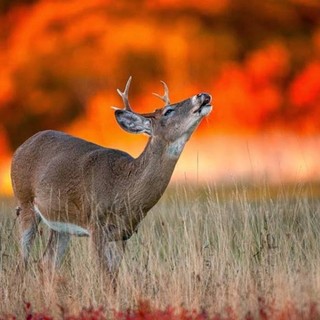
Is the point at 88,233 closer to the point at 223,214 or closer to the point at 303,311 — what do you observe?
the point at 223,214

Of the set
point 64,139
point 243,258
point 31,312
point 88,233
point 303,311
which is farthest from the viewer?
point 64,139

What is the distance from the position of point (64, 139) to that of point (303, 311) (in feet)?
13.3

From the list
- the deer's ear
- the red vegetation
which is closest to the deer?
the deer's ear

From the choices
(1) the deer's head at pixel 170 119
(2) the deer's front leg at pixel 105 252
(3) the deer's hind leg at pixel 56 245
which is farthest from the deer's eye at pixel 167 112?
(3) the deer's hind leg at pixel 56 245

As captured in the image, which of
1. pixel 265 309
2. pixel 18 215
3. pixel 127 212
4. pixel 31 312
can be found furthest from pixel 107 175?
pixel 265 309

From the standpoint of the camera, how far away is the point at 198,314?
7020mm

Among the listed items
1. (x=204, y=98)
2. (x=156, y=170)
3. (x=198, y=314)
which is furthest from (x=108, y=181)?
(x=198, y=314)

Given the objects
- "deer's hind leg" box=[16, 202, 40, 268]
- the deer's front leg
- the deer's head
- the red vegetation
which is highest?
the deer's head

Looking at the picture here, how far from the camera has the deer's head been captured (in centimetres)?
914

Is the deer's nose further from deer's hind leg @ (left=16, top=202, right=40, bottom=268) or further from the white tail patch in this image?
deer's hind leg @ (left=16, top=202, right=40, bottom=268)

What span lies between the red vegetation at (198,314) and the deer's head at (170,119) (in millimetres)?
2200

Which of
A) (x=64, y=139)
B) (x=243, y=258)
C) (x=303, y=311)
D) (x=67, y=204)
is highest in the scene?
A: (x=64, y=139)

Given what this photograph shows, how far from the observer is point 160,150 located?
9.40 metres

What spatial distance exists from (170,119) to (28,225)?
1.94 metres
